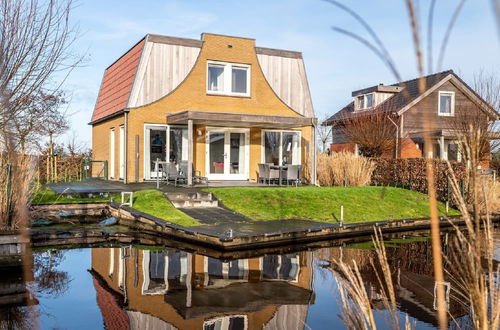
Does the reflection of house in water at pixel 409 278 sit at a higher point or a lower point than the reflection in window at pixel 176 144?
lower

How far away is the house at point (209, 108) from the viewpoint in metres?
18.7

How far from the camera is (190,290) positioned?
22.0 ft

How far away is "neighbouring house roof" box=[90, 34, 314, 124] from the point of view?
740 inches

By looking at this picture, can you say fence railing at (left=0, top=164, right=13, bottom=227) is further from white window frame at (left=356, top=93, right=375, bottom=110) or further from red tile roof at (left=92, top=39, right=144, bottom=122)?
white window frame at (left=356, top=93, right=375, bottom=110)

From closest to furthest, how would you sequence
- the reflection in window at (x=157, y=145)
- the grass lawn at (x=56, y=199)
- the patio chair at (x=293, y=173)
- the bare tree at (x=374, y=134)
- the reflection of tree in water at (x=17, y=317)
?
the reflection of tree in water at (x=17, y=317) → the grass lawn at (x=56, y=199) → the patio chair at (x=293, y=173) → the reflection in window at (x=157, y=145) → the bare tree at (x=374, y=134)

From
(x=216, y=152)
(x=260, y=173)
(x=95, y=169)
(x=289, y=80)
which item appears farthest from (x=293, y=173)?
(x=95, y=169)

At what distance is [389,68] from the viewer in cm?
127

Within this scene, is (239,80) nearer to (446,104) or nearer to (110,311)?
(446,104)

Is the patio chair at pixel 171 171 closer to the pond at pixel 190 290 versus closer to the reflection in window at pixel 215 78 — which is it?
the reflection in window at pixel 215 78

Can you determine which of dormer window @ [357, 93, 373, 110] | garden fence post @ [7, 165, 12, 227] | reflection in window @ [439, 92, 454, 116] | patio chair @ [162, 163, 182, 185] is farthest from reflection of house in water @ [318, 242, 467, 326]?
dormer window @ [357, 93, 373, 110]

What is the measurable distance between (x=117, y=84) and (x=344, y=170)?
10.9 metres

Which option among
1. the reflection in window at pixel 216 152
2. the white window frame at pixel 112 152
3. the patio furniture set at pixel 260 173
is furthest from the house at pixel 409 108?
the white window frame at pixel 112 152

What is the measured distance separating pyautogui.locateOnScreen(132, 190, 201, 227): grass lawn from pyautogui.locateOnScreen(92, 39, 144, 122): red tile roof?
5.72m

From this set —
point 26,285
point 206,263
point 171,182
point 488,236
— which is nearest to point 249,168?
point 171,182
